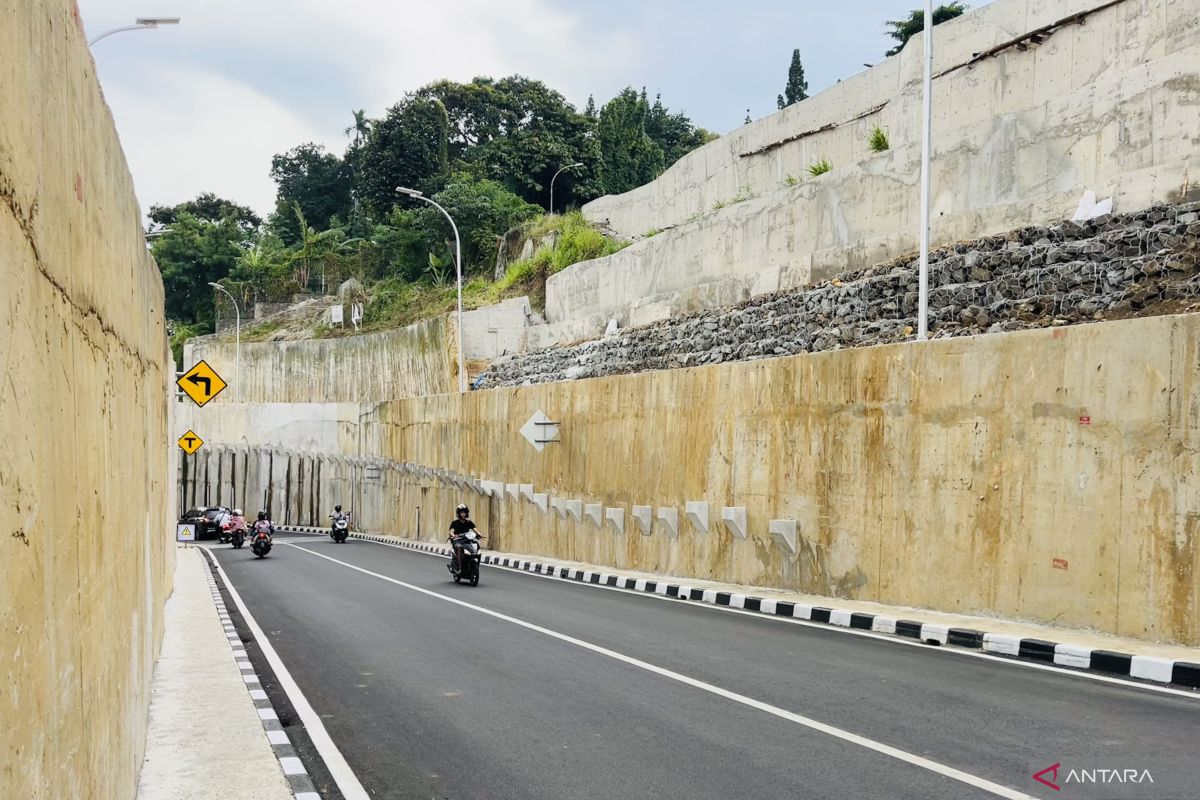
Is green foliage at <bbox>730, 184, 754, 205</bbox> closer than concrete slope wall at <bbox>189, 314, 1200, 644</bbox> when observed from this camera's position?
No

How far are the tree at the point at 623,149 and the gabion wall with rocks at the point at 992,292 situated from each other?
4366 cm

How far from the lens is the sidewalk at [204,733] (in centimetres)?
641

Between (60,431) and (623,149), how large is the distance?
6974cm

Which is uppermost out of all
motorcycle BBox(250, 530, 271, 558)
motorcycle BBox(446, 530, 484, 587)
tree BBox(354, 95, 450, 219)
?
tree BBox(354, 95, 450, 219)

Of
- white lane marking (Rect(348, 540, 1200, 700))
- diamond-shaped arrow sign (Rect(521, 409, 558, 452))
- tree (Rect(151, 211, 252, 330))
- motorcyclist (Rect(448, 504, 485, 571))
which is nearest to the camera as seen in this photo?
white lane marking (Rect(348, 540, 1200, 700))

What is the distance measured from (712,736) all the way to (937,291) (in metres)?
14.0

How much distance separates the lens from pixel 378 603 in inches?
653

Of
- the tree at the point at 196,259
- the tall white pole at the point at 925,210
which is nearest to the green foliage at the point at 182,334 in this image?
the tree at the point at 196,259

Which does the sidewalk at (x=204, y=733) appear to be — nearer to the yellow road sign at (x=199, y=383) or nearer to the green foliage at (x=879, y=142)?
the yellow road sign at (x=199, y=383)

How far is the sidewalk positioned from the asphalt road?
59 centimetres

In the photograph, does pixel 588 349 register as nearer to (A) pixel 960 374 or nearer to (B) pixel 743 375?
(B) pixel 743 375

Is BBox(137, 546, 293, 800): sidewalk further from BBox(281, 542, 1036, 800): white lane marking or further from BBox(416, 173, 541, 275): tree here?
BBox(416, 173, 541, 275): tree

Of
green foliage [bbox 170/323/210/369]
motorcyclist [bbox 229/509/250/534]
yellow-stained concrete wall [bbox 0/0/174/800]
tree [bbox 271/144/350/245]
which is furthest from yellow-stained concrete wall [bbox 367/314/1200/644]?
tree [bbox 271/144/350/245]

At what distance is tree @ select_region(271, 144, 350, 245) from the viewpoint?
91.6 meters
